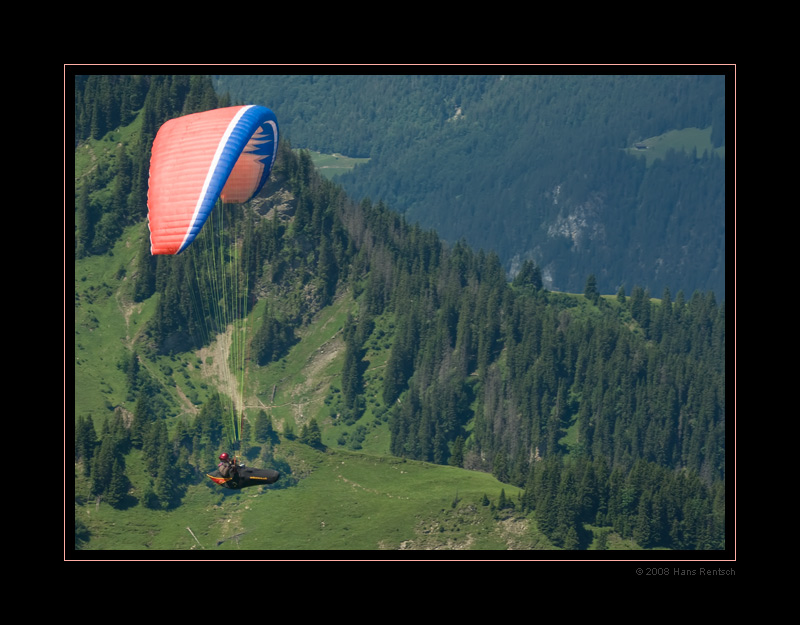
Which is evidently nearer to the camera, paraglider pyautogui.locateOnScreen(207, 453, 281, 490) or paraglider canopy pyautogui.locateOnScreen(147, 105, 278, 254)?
paraglider pyautogui.locateOnScreen(207, 453, 281, 490)

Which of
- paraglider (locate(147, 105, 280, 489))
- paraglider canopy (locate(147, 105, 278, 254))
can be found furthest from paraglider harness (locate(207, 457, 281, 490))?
paraglider canopy (locate(147, 105, 278, 254))

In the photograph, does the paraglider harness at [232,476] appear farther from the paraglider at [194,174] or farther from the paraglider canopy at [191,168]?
the paraglider canopy at [191,168]

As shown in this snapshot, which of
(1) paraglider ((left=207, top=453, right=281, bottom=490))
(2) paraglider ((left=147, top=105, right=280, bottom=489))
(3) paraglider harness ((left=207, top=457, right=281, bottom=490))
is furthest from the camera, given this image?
(2) paraglider ((left=147, top=105, right=280, bottom=489))

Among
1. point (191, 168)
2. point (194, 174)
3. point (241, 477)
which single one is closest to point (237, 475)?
point (241, 477)

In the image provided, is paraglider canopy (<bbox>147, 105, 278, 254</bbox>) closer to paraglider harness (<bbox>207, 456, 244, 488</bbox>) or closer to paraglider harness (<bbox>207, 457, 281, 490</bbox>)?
paraglider harness (<bbox>207, 456, 244, 488</bbox>)

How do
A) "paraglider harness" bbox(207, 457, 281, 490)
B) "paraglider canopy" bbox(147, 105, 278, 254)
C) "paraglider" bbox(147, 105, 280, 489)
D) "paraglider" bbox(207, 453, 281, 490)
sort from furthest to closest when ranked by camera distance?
1. "paraglider canopy" bbox(147, 105, 278, 254)
2. "paraglider" bbox(147, 105, 280, 489)
3. "paraglider harness" bbox(207, 457, 281, 490)
4. "paraglider" bbox(207, 453, 281, 490)

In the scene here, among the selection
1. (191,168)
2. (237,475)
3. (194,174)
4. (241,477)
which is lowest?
(241,477)

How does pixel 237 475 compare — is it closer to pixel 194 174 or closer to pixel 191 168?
pixel 194 174
